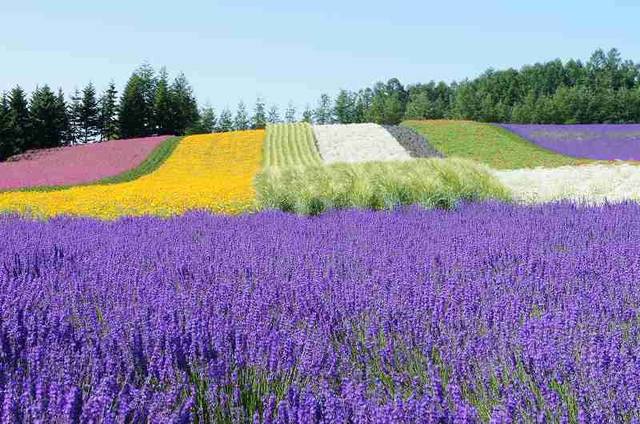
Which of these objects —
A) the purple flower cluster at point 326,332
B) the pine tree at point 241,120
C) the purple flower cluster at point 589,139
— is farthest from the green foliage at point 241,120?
the purple flower cluster at point 326,332

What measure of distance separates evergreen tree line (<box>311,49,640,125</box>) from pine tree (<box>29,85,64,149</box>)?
107 feet

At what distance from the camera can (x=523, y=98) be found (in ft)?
229

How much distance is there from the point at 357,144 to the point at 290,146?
10.6ft

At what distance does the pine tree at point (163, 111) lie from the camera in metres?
48.4

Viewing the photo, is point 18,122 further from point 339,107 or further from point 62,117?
point 339,107

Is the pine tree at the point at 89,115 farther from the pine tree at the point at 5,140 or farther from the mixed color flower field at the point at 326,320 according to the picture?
the mixed color flower field at the point at 326,320

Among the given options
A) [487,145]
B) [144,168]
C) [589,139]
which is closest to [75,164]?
[144,168]

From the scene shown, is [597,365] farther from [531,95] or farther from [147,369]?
[531,95]

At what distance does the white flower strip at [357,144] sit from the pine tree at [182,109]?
52.6ft

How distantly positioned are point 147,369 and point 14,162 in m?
34.7

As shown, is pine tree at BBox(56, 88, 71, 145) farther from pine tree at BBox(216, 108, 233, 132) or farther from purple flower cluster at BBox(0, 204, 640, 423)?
purple flower cluster at BBox(0, 204, 640, 423)

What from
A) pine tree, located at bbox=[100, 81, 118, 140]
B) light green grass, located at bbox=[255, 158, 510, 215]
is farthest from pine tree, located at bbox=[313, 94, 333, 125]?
light green grass, located at bbox=[255, 158, 510, 215]

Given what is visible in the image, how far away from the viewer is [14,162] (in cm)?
3375

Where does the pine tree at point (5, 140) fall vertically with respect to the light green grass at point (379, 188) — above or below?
above
